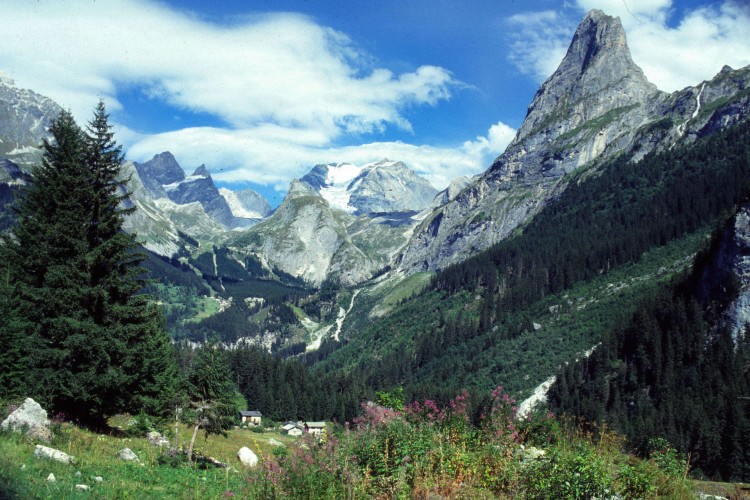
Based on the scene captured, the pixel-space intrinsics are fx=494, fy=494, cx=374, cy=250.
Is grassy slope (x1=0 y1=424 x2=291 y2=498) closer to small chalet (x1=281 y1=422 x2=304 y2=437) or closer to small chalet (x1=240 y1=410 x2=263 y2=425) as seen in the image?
small chalet (x1=281 y1=422 x2=304 y2=437)

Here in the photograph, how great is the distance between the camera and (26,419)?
14742mm

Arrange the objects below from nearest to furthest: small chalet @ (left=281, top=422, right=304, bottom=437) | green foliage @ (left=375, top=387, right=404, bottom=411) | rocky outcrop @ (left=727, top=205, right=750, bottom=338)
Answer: green foliage @ (left=375, top=387, right=404, bottom=411), rocky outcrop @ (left=727, top=205, right=750, bottom=338), small chalet @ (left=281, top=422, right=304, bottom=437)

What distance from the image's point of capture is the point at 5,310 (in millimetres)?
21188

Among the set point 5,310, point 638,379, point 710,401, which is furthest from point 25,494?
point 638,379

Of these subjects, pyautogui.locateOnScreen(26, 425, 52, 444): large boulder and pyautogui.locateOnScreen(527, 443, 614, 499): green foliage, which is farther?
pyautogui.locateOnScreen(26, 425, 52, 444): large boulder

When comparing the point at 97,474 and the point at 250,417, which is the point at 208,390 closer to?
the point at 97,474

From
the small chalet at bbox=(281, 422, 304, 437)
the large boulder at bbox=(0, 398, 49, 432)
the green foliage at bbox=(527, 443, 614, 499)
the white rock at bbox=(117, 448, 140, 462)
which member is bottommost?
the small chalet at bbox=(281, 422, 304, 437)

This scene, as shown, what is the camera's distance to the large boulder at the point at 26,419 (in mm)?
14242

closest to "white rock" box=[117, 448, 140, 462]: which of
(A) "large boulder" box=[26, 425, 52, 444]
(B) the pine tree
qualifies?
(A) "large boulder" box=[26, 425, 52, 444]

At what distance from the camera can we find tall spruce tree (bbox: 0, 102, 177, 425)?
2056cm

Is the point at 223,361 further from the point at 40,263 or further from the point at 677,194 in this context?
the point at 677,194

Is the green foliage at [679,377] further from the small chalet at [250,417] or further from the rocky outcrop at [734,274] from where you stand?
the small chalet at [250,417]

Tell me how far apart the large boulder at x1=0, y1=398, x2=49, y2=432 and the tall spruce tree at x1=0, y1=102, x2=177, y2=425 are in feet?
17.2

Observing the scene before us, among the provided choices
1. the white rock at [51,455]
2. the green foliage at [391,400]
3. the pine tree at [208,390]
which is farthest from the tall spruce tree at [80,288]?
the green foliage at [391,400]
